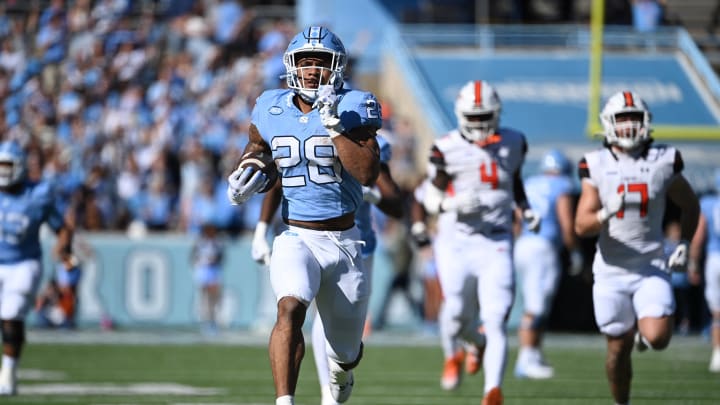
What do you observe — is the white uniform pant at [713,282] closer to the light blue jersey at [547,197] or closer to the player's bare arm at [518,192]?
the light blue jersey at [547,197]

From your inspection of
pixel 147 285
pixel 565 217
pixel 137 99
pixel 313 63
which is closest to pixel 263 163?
pixel 313 63

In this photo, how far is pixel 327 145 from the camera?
6559 mm

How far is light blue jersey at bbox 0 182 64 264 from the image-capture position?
398 inches

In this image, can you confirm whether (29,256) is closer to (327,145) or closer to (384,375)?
(384,375)

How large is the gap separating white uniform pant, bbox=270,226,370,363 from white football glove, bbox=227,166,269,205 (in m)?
0.29

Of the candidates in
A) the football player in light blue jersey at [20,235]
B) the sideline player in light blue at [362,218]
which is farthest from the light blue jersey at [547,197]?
the football player in light blue jersey at [20,235]

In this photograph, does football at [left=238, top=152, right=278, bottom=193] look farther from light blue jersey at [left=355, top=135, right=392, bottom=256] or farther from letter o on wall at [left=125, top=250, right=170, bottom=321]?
letter o on wall at [left=125, top=250, right=170, bottom=321]

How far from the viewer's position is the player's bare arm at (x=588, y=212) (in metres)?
7.74

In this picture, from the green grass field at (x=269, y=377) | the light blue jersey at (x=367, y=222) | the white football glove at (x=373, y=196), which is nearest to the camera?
the white football glove at (x=373, y=196)

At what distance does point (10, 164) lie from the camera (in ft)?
33.5

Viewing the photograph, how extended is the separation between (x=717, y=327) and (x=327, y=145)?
259 inches

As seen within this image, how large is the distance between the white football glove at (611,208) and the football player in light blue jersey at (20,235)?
432 cm

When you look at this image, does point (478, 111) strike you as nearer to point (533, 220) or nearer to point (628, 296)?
point (533, 220)

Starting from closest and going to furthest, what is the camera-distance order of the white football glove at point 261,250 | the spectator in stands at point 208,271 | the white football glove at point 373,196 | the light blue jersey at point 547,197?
the white football glove at point 261,250, the white football glove at point 373,196, the light blue jersey at point 547,197, the spectator in stands at point 208,271
